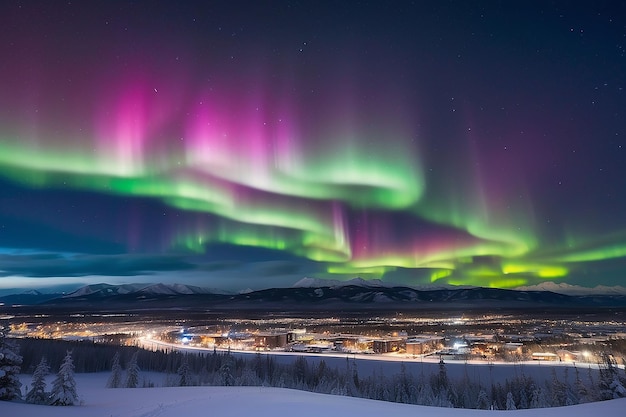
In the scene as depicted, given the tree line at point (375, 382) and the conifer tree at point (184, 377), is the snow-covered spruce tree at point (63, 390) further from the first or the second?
the conifer tree at point (184, 377)

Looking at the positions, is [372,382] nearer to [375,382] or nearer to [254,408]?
[375,382]

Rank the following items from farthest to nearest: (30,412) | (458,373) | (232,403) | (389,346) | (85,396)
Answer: (389,346), (458,373), (85,396), (232,403), (30,412)

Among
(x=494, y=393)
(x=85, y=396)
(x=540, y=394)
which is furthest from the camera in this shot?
(x=494, y=393)

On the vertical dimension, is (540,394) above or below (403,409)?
below

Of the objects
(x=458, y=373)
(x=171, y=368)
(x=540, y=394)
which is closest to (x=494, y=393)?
(x=540, y=394)

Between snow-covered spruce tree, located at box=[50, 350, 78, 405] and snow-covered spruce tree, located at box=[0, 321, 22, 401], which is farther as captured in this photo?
snow-covered spruce tree, located at box=[50, 350, 78, 405]

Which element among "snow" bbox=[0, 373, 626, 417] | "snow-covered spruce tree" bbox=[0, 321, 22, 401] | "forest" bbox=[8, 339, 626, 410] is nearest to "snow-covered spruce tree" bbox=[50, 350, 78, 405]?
"snow" bbox=[0, 373, 626, 417]

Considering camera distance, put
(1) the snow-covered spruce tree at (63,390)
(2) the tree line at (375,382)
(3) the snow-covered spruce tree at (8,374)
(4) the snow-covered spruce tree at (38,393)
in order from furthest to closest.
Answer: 1. (2) the tree line at (375,382)
2. (4) the snow-covered spruce tree at (38,393)
3. (1) the snow-covered spruce tree at (63,390)
4. (3) the snow-covered spruce tree at (8,374)

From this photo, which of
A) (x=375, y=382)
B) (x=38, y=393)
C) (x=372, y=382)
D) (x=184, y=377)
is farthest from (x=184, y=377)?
(x=38, y=393)

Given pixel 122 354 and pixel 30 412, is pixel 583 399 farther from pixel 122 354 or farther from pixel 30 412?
pixel 122 354

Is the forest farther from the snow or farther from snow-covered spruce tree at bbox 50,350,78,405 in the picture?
the snow

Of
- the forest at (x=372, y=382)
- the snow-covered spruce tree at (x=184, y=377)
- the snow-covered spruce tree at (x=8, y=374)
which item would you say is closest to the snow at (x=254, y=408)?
the snow-covered spruce tree at (x=8, y=374)

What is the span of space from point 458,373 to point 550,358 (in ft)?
103

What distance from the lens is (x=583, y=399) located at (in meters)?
51.6
